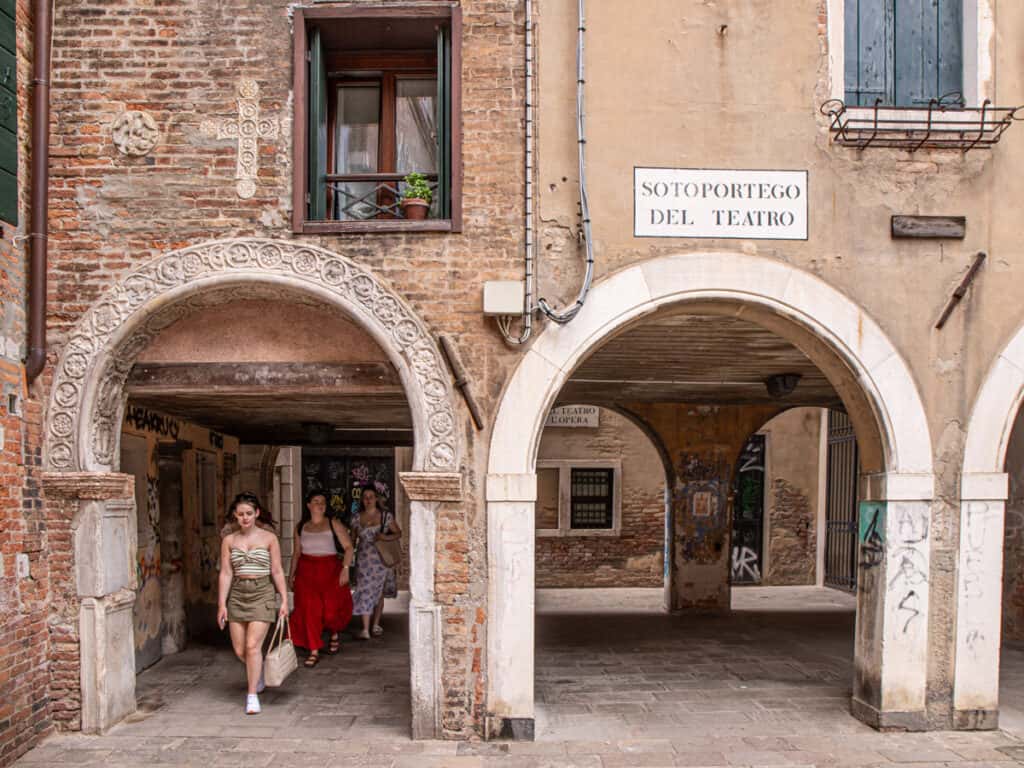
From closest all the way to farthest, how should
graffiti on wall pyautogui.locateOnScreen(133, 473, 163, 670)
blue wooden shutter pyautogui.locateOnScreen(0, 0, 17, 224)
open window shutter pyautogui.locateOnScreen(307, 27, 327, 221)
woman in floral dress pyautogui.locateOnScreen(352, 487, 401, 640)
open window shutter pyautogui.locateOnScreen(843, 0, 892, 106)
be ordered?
blue wooden shutter pyautogui.locateOnScreen(0, 0, 17, 224)
open window shutter pyautogui.locateOnScreen(307, 27, 327, 221)
open window shutter pyautogui.locateOnScreen(843, 0, 892, 106)
graffiti on wall pyautogui.locateOnScreen(133, 473, 163, 670)
woman in floral dress pyautogui.locateOnScreen(352, 487, 401, 640)

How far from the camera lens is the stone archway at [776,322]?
6.05 meters

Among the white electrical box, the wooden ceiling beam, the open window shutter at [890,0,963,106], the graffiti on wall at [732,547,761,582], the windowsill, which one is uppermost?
the open window shutter at [890,0,963,106]

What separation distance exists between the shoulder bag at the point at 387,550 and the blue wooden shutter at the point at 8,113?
4904mm

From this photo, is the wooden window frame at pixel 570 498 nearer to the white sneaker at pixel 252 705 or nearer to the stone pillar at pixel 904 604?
the white sneaker at pixel 252 705

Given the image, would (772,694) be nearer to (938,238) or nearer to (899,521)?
(899,521)

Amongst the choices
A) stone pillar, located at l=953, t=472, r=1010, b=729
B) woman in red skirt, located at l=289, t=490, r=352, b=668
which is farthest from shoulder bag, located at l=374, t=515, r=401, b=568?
stone pillar, located at l=953, t=472, r=1010, b=729

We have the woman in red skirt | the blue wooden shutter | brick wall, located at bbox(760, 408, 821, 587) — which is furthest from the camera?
brick wall, located at bbox(760, 408, 821, 587)

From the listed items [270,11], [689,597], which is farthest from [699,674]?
[270,11]

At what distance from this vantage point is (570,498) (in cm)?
1556

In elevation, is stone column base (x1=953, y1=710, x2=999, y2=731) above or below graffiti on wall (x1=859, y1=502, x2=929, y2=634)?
below

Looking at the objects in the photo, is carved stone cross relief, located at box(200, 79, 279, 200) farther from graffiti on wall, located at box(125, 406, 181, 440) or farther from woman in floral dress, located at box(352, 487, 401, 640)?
woman in floral dress, located at box(352, 487, 401, 640)

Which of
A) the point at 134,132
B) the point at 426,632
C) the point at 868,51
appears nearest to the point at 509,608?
the point at 426,632

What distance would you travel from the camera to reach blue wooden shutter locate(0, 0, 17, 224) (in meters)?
5.57

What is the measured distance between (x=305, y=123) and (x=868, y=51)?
4267 millimetres
